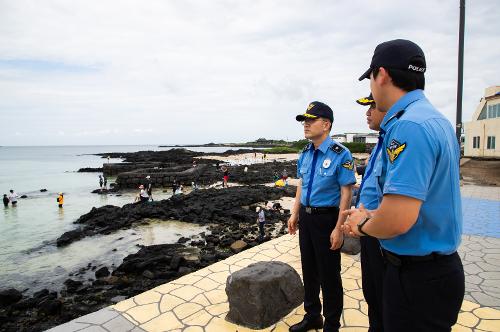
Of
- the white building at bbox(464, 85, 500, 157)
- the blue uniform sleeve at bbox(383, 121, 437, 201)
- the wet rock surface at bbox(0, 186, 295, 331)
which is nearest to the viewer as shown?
the blue uniform sleeve at bbox(383, 121, 437, 201)

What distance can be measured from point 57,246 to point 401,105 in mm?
13483

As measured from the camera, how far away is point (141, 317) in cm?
404

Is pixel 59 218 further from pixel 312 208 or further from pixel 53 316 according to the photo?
pixel 312 208

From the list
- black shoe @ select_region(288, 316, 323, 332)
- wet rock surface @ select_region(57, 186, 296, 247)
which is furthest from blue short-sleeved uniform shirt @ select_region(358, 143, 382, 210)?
wet rock surface @ select_region(57, 186, 296, 247)

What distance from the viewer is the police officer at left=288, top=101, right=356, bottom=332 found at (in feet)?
10.2

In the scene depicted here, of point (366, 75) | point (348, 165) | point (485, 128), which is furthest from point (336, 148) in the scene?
point (485, 128)

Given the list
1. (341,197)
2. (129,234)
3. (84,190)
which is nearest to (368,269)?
(341,197)

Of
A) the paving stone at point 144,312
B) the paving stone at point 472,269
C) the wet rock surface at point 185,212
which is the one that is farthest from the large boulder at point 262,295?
the wet rock surface at point 185,212

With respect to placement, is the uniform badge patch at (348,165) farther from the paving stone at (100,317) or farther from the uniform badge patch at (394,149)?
the paving stone at (100,317)

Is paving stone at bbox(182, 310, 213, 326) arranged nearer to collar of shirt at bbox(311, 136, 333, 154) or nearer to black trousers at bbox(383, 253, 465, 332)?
collar of shirt at bbox(311, 136, 333, 154)

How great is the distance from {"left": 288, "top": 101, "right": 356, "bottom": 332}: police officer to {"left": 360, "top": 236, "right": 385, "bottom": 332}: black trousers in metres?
0.54

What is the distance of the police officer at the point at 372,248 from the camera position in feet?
6.80

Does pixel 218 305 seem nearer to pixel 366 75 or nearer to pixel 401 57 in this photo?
pixel 366 75

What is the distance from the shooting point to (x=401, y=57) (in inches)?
61.8
